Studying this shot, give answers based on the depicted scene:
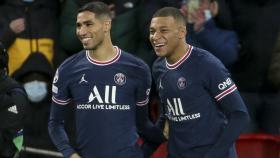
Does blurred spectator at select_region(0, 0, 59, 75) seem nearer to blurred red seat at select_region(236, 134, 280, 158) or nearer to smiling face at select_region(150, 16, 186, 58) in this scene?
blurred red seat at select_region(236, 134, 280, 158)

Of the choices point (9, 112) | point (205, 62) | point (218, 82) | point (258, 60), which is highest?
point (205, 62)

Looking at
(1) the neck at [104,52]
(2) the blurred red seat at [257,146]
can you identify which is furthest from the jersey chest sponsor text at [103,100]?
(2) the blurred red seat at [257,146]

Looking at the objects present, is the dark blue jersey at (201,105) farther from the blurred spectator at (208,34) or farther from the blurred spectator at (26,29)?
the blurred spectator at (26,29)

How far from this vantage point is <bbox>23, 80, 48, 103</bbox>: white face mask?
719cm

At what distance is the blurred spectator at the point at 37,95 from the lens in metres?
7.16

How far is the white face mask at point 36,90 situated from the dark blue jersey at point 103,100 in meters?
1.64

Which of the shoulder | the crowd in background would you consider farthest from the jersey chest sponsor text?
the crowd in background

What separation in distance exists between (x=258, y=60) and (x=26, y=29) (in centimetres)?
→ 207

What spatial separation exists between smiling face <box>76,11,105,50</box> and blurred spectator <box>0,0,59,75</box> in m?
1.82

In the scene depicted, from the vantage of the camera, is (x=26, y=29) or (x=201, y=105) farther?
(x=26, y=29)

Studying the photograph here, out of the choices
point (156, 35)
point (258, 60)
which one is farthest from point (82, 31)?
point (258, 60)

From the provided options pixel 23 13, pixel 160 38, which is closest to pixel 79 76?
pixel 160 38

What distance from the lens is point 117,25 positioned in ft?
23.1

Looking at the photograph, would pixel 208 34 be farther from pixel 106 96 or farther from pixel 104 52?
pixel 106 96
